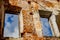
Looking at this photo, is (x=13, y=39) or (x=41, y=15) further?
(x=41, y=15)

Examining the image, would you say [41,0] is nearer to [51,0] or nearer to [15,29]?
[51,0]

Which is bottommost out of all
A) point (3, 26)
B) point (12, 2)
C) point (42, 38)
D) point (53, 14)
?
point (42, 38)

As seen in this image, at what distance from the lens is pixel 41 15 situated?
247 cm

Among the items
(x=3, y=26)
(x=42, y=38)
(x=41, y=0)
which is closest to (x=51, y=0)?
(x=41, y=0)

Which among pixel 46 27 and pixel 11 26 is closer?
pixel 11 26

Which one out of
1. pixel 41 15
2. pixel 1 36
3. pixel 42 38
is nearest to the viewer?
pixel 1 36

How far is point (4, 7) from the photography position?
2.24m

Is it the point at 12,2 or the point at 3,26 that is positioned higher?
the point at 12,2

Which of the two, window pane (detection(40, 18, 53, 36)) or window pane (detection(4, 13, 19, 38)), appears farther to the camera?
window pane (detection(40, 18, 53, 36))

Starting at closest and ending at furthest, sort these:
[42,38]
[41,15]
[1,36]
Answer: [1,36] < [42,38] < [41,15]

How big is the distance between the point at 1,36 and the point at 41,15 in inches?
27.5

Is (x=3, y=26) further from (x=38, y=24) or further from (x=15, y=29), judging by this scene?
(x=38, y=24)

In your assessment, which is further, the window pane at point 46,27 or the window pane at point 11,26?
the window pane at point 46,27

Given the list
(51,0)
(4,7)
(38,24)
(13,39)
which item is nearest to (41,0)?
(51,0)
